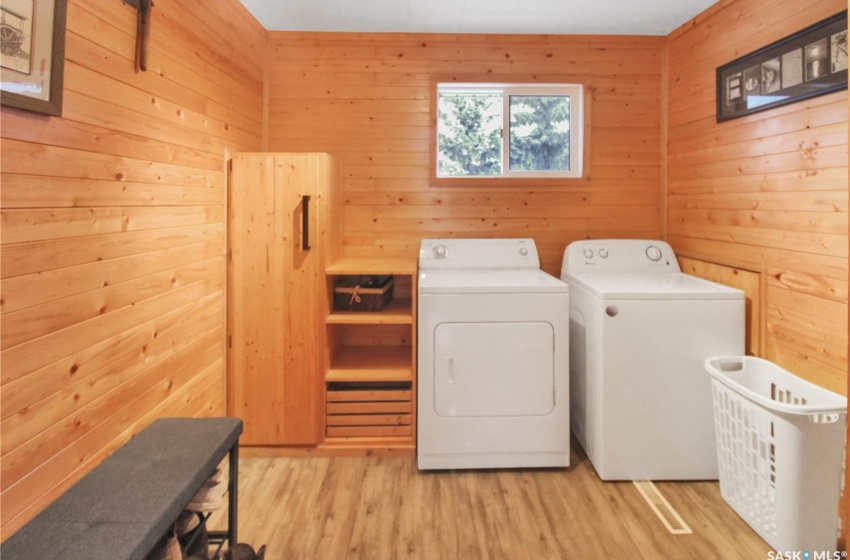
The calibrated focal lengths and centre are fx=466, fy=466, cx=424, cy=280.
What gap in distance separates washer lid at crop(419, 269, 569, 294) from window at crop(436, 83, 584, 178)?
0.76m

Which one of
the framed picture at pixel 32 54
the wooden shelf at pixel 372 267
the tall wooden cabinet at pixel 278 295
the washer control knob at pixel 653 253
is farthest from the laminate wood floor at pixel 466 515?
the framed picture at pixel 32 54

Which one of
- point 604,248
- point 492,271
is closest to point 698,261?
point 604,248

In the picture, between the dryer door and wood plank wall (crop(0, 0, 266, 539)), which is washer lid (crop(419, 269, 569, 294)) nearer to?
the dryer door

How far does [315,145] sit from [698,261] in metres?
2.25

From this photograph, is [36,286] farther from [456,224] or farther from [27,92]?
[456,224]

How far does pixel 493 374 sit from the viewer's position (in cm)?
212

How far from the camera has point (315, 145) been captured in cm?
278

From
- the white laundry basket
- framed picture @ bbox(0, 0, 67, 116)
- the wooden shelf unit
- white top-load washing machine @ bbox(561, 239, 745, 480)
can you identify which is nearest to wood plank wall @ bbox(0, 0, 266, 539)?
→ framed picture @ bbox(0, 0, 67, 116)

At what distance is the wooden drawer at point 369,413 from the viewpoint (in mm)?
2338

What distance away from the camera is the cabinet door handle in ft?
7.12

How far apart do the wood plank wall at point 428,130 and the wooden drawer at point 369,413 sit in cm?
88

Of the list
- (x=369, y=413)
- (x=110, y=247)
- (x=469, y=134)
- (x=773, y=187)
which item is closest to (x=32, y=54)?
(x=110, y=247)

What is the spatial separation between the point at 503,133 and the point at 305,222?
1.39m

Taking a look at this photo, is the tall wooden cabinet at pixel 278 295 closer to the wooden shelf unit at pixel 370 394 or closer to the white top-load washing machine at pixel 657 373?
the wooden shelf unit at pixel 370 394
